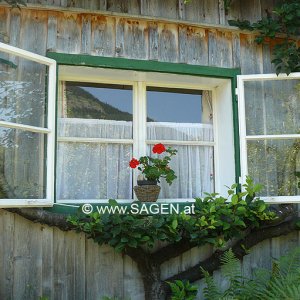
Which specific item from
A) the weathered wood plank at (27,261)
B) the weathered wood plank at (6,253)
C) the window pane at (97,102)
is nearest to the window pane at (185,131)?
the window pane at (97,102)

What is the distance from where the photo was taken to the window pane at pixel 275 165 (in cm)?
412

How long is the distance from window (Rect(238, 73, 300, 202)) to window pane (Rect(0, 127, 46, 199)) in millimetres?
1599

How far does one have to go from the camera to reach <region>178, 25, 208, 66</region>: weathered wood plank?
13.9 ft

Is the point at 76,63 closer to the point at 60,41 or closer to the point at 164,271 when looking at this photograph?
the point at 60,41

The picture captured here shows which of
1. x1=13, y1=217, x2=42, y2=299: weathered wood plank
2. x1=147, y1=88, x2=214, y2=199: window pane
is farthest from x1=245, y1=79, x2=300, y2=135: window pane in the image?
x1=13, y1=217, x2=42, y2=299: weathered wood plank

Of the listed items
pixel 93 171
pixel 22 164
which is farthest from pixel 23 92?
pixel 93 171

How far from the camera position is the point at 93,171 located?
13.4 feet

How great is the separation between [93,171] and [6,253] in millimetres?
938

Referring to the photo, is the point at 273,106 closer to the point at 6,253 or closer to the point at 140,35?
the point at 140,35

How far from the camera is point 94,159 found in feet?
13.5

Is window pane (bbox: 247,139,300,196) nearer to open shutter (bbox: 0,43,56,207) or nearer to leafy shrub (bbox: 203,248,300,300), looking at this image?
leafy shrub (bbox: 203,248,300,300)

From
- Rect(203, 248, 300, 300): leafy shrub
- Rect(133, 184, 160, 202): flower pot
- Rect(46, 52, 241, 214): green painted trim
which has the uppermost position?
Rect(46, 52, 241, 214): green painted trim

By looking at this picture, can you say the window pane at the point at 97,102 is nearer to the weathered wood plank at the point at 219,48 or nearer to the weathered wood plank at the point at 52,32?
the weathered wood plank at the point at 52,32

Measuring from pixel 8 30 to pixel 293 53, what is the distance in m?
2.32
